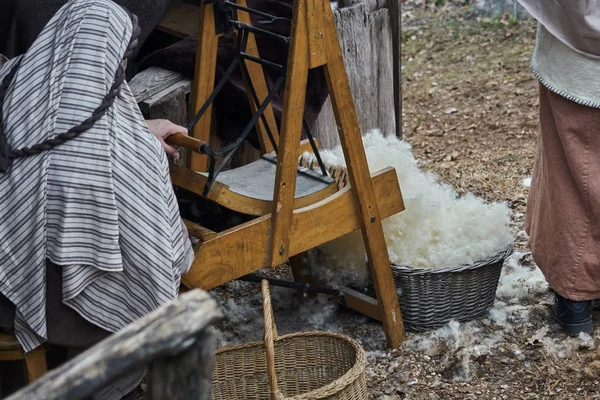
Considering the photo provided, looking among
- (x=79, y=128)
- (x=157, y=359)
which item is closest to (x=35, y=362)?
(x=79, y=128)

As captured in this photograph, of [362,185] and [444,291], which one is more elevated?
[362,185]

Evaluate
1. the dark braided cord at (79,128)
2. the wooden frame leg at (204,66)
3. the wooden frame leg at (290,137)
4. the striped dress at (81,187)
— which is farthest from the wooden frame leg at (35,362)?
the wooden frame leg at (204,66)

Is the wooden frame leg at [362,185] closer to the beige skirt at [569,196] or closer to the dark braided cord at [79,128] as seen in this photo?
the beige skirt at [569,196]

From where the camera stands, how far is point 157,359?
1.17 metres

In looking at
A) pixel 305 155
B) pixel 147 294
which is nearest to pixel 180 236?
pixel 147 294

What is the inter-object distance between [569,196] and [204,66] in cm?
141

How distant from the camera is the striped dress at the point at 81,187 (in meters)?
2.26

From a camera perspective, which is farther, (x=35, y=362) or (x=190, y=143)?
(x=190, y=143)

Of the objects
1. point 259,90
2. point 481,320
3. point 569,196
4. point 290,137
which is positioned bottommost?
point 481,320

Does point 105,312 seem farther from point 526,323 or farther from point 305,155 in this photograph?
point 526,323

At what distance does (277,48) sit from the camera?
3701 mm

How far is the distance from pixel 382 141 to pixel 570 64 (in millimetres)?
849

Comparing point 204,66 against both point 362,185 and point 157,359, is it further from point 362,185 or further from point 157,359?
point 157,359

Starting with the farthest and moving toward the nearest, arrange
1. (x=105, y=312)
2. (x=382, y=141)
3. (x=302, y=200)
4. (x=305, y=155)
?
1. (x=382, y=141)
2. (x=305, y=155)
3. (x=302, y=200)
4. (x=105, y=312)
